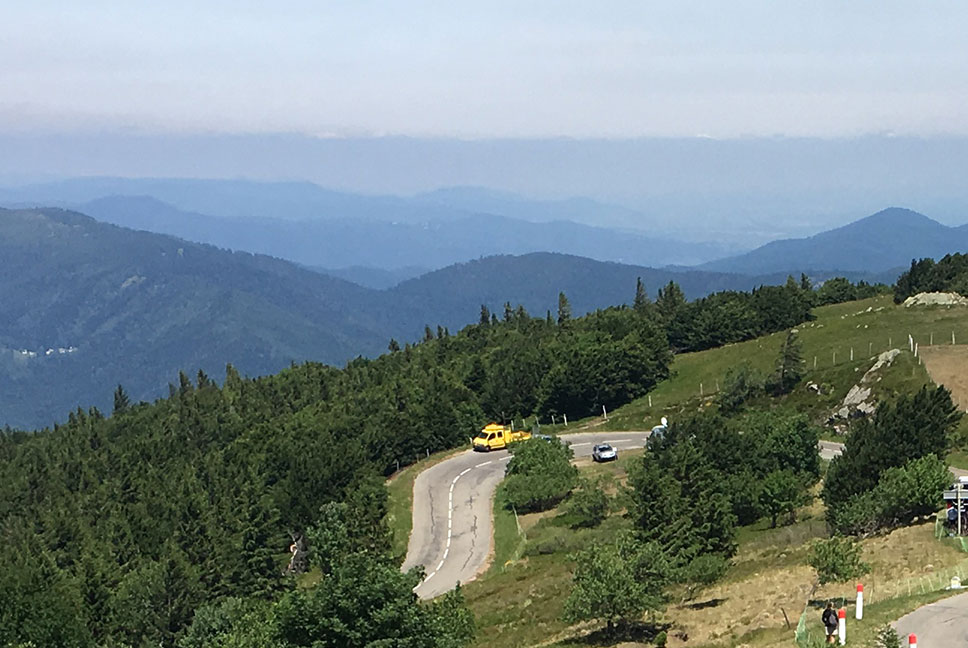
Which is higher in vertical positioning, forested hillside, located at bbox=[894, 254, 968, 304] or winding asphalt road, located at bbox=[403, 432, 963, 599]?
forested hillside, located at bbox=[894, 254, 968, 304]

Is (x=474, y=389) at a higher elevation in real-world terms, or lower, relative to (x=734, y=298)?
lower

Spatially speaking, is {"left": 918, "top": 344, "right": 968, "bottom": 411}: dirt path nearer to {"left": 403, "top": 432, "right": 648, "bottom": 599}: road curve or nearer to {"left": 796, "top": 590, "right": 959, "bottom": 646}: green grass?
{"left": 403, "top": 432, "right": 648, "bottom": 599}: road curve

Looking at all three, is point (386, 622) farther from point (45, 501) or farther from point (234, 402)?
point (234, 402)

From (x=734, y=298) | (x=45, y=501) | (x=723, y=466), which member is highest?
(x=734, y=298)

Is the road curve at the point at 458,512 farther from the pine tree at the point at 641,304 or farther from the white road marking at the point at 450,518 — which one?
the pine tree at the point at 641,304

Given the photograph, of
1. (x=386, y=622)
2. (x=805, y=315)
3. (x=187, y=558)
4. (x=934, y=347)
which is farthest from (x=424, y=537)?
(x=805, y=315)

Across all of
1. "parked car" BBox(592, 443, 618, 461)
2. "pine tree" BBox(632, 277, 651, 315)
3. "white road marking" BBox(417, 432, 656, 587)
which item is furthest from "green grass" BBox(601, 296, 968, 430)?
"pine tree" BBox(632, 277, 651, 315)

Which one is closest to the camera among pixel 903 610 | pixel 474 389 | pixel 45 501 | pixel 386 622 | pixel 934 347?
pixel 386 622
